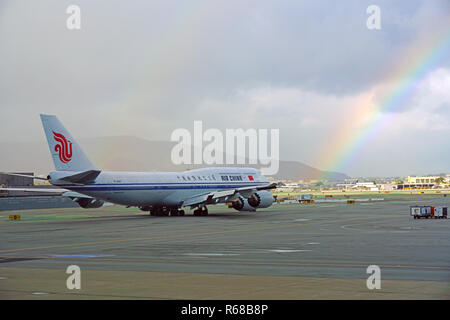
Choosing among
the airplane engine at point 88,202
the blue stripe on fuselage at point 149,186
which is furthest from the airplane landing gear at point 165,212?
the airplane engine at point 88,202

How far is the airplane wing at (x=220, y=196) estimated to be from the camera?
59.5 metres

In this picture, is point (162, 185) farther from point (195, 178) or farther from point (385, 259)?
point (385, 259)

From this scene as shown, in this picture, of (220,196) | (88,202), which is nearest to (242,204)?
(220,196)

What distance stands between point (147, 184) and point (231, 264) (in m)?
37.9

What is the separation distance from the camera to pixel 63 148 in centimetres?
5159

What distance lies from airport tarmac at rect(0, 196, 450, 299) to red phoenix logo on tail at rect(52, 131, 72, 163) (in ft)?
44.9

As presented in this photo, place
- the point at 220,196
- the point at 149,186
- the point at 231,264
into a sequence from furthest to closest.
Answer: the point at 220,196 → the point at 149,186 → the point at 231,264

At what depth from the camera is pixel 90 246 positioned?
101 ft

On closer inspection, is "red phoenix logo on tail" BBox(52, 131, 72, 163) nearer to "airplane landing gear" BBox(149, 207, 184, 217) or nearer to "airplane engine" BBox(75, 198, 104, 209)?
"airplane engine" BBox(75, 198, 104, 209)

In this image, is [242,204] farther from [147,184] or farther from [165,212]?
[147,184]

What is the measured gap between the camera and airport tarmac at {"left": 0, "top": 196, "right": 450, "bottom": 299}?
15.3 meters

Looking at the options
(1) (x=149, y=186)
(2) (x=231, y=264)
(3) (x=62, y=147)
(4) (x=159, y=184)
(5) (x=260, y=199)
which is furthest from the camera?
(5) (x=260, y=199)
